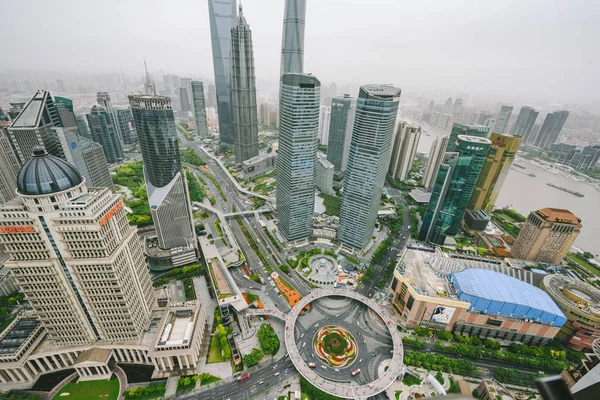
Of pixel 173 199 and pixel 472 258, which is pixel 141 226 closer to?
pixel 173 199

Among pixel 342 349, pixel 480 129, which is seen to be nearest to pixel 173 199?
pixel 342 349

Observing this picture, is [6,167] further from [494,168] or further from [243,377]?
[494,168]

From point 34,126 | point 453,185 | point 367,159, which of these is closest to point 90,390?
point 34,126

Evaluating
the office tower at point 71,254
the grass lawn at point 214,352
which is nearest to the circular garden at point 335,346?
the grass lawn at point 214,352

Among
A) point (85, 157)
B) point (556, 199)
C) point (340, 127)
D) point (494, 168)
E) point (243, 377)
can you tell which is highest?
point (340, 127)

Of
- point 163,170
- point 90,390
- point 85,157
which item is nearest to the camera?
point 90,390

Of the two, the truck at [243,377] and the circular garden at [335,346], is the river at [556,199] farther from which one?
the truck at [243,377]
